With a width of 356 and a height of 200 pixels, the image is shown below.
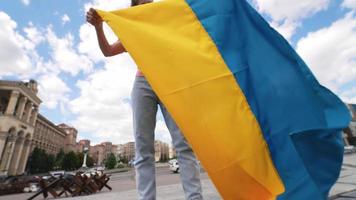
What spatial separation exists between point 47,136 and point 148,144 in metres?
92.6

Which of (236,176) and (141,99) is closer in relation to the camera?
(236,176)

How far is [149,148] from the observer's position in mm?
1899

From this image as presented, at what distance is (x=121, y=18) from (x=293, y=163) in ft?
4.71

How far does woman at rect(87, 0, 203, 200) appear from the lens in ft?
5.67

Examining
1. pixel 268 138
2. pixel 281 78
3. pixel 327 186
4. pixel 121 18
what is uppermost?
pixel 121 18

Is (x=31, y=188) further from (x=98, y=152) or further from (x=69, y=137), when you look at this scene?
(x=98, y=152)

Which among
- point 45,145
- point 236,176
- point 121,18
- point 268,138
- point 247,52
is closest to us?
point 236,176

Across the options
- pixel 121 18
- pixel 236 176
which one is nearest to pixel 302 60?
pixel 236 176

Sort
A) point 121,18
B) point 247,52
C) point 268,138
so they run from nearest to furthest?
point 268,138 < point 247,52 < point 121,18

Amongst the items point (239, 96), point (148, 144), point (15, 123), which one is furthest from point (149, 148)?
point (15, 123)

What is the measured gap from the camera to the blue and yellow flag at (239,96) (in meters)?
1.40

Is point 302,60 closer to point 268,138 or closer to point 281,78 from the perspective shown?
point 281,78

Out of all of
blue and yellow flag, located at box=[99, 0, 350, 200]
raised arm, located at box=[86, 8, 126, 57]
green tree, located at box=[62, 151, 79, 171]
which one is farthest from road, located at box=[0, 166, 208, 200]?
green tree, located at box=[62, 151, 79, 171]

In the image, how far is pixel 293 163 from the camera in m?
1.44
